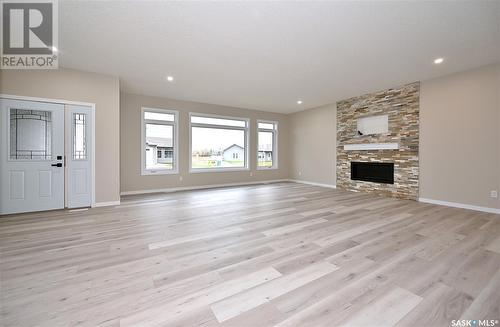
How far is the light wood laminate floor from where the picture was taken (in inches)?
55.1

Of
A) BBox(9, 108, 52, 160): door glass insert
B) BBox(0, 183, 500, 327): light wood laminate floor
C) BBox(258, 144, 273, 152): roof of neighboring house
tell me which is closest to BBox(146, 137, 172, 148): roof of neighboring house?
BBox(9, 108, 52, 160): door glass insert

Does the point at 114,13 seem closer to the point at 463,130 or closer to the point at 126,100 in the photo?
the point at 126,100

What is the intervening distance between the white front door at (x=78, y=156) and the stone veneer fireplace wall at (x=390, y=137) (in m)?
6.59

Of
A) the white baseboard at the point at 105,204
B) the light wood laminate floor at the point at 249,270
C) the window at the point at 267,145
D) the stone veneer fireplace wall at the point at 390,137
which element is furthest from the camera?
the window at the point at 267,145

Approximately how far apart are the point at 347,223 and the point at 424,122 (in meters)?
3.43

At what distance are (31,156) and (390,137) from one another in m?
7.81

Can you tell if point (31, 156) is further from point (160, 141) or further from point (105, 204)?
point (160, 141)

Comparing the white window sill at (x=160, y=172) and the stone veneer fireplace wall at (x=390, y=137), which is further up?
the stone veneer fireplace wall at (x=390, y=137)

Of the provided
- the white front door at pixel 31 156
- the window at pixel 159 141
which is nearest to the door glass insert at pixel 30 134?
the white front door at pixel 31 156

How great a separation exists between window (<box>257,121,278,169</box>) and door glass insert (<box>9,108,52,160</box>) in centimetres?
581

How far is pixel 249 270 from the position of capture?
1924 mm

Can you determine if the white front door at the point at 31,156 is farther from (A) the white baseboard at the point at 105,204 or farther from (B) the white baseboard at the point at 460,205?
(B) the white baseboard at the point at 460,205

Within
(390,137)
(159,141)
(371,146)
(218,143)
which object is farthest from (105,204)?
(390,137)

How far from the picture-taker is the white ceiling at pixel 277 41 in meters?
2.44
